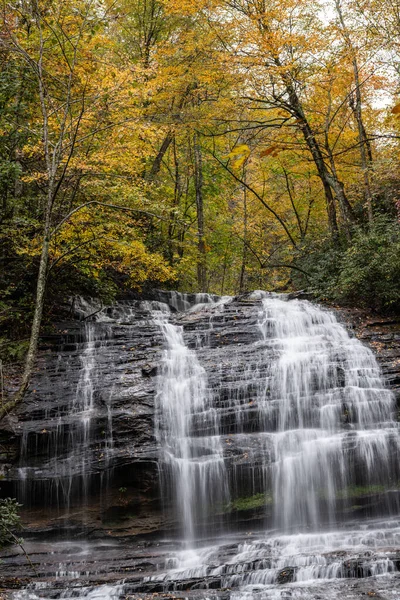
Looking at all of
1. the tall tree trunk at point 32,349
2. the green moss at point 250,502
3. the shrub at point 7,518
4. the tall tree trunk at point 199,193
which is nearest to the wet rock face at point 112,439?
the green moss at point 250,502

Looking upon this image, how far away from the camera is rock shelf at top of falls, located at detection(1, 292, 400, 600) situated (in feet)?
20.8

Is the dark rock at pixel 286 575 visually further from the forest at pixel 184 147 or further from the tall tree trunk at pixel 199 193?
the tall tree trunk at pixel 199 193

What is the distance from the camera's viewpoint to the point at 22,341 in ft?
34.6

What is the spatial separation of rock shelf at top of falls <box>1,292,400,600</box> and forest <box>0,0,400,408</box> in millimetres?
2172

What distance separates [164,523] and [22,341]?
509 centimetres

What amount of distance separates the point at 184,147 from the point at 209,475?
1690 cm

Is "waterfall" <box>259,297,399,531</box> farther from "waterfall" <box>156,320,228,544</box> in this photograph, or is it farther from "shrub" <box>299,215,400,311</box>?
"shrub" <box>299,215,400,311</box>

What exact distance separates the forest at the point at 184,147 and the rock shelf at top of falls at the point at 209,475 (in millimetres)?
2172

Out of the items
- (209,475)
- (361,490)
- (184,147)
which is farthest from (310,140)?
(209,475)

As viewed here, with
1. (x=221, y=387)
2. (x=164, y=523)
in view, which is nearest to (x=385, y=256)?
(x=221, y=387)

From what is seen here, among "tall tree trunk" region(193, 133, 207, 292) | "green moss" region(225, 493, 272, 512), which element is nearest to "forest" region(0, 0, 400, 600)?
"green moss" region(225, 493, 272, 512)

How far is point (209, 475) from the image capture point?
8047 mm

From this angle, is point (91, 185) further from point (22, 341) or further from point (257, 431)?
point (257, 431)

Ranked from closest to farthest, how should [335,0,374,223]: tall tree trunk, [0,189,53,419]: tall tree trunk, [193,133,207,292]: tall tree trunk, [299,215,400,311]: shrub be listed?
[0,189,53,419]: tall tree trunk, [299,215,400,311]: shrub, [335,0,374,223]: tall tree trunk, [193,133,207,292]: tall tree trunk
